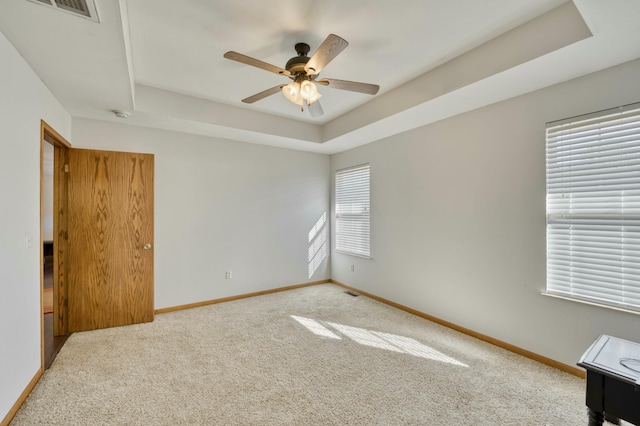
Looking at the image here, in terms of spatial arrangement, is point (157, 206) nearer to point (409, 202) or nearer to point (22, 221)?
point (22, 221)

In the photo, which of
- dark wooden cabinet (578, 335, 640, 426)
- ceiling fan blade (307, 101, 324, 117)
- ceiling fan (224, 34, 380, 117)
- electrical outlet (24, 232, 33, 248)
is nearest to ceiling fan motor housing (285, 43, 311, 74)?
ceiling fan (224, 34, 380, 117)

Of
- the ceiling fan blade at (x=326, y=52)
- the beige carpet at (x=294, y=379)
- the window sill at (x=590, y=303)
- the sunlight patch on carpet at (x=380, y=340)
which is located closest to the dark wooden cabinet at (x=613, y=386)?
the beige carpet at (x=294, y=379)

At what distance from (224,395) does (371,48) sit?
3.05 m

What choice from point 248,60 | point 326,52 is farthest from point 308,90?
A: point 248,60

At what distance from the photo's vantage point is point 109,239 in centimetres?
335

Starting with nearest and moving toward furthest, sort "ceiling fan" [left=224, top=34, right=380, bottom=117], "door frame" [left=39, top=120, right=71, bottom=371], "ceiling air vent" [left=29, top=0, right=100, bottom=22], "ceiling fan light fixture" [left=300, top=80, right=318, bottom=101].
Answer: "ceiling air vent" [left=29, top=0, right=100, bottom=22], "ceiling fan" [left=224, top=34, right=380, bottom=117], "ceiling fan light fixture" [left=300, top=80, right=318, bottom=101], "door frame" [left=39, top=120, right=71, bottom=371]

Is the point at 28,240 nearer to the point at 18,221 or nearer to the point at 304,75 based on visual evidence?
the point at 18,221

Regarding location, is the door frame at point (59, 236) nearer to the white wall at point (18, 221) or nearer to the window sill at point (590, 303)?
the white wall at point (18, 221)

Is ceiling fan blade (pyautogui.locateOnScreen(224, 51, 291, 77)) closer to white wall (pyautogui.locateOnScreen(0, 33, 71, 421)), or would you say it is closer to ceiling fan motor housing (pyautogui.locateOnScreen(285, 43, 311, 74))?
ceiling fan motor housing (pyautogui.locateOnScreen(285, 43, 311, 74))

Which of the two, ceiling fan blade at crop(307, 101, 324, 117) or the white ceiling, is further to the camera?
ceiling fan blade at crop(307, 101, 324, 117)

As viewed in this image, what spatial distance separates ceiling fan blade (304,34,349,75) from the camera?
182 cm

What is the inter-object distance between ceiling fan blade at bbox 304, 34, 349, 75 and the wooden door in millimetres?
2478

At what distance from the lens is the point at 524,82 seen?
8.08 feet

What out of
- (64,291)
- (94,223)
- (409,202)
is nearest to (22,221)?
(94,223)
